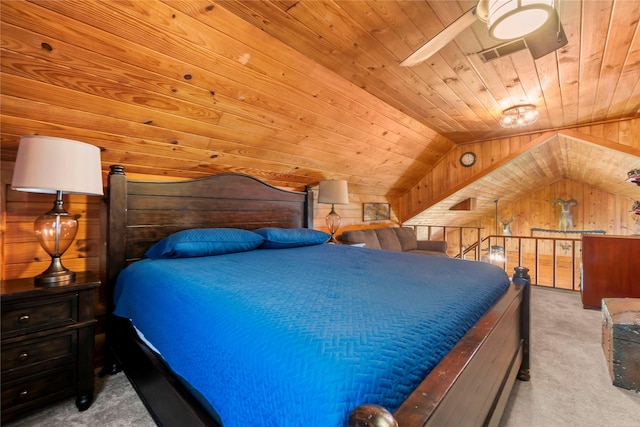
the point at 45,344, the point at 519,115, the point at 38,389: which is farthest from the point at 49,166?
the point at 519,115

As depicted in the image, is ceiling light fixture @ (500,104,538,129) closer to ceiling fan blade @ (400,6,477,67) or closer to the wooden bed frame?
the wooden bed frame

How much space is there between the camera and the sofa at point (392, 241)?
3.71 metres

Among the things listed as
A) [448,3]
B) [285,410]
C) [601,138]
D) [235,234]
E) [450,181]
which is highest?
[448,3]

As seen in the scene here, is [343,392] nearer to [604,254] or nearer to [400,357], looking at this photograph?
[400,357]

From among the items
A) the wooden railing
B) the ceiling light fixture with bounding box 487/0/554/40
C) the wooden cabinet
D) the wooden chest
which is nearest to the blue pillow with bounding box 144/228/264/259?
the ceiling light fixture with bounding box 487/0/554/40

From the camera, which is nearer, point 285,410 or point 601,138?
point 285,410

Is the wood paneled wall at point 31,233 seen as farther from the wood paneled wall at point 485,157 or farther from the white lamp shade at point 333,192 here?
the wood paneled wall at point 485,157

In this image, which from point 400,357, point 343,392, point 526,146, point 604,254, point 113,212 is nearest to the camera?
point 343,392

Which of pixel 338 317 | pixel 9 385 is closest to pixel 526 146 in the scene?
pixel 338 317

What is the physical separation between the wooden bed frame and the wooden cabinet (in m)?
1.89

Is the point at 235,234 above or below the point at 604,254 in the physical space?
above

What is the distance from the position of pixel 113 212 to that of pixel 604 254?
4.41 meters

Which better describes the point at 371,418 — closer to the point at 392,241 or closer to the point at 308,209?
the point at 308,209

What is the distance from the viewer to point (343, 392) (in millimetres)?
622
